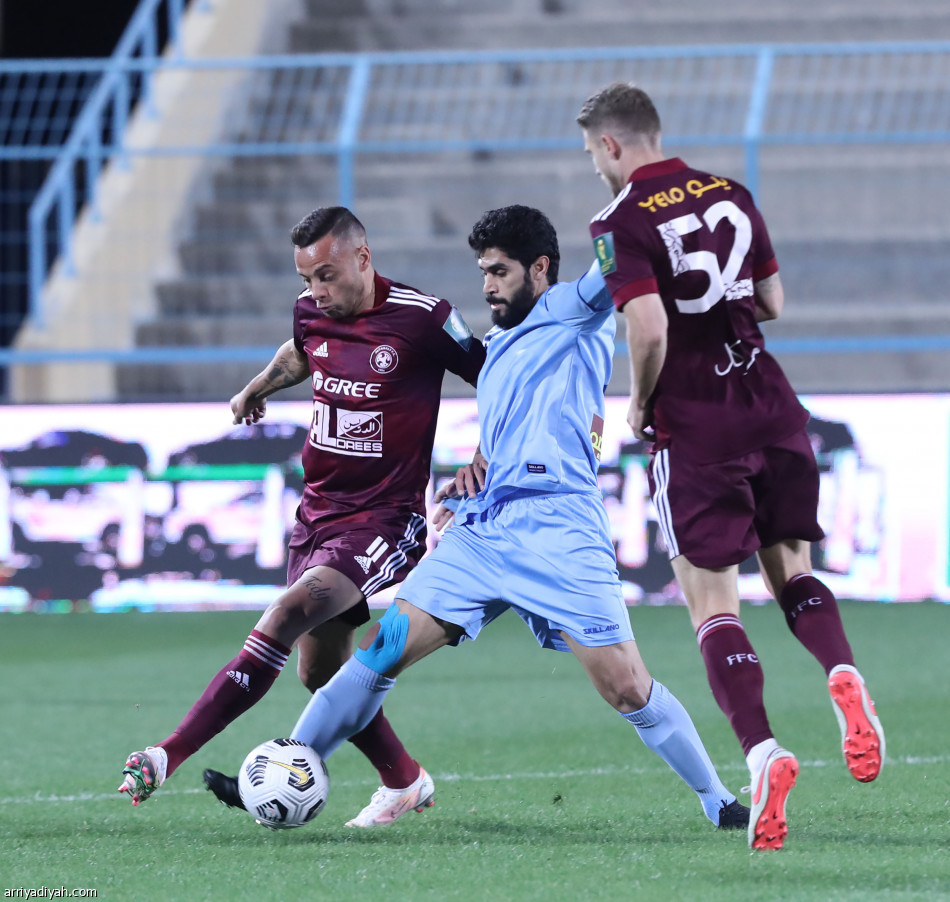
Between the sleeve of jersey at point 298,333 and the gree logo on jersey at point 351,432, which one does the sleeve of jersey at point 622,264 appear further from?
the sleeve of jersey at point 298,333

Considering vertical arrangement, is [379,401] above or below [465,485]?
above

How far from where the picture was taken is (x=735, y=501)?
400cm

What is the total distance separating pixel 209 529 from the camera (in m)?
9.95

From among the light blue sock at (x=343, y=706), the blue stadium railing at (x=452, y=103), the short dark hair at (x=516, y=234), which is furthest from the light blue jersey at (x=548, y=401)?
the blue stadium railing at (x=452, y=103)

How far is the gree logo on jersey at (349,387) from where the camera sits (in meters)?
4.62

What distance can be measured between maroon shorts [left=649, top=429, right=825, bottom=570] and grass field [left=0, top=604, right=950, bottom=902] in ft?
2.36

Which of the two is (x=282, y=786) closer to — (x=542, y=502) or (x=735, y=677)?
(x=542, y=502)

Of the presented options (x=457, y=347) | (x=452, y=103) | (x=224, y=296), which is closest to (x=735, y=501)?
(x=457, y=347)

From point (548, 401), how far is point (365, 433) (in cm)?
59

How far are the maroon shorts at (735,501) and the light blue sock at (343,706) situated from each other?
32.9 inches

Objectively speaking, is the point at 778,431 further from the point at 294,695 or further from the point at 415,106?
the point at 415,106

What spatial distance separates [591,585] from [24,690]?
4.01 m

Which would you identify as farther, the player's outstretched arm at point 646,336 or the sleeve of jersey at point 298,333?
the sleeve of jersey at point 298,333

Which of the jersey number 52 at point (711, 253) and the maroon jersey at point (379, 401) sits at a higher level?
the jersey number 52 at point (711, 253)
